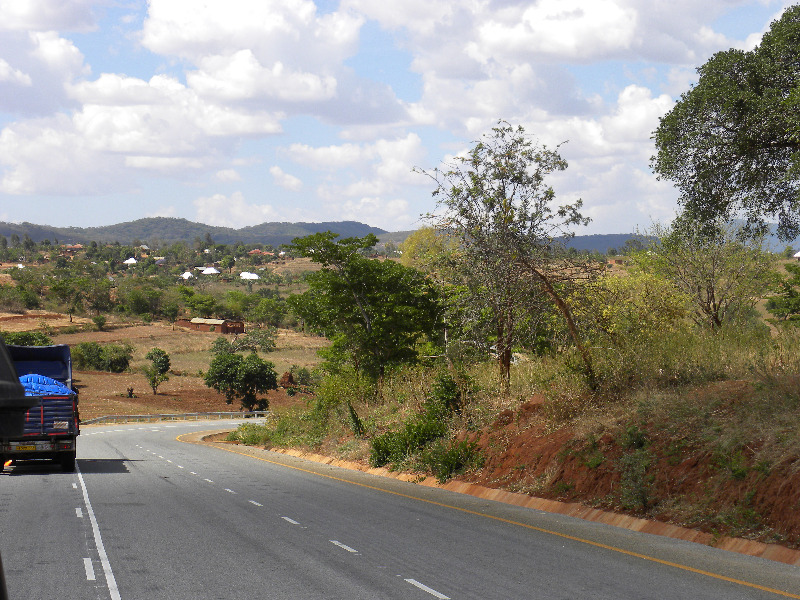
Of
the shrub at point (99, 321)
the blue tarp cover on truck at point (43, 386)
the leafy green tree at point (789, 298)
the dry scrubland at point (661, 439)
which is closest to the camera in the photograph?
the dry scrubland at point (661, 439)

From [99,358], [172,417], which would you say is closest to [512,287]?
[172,417]

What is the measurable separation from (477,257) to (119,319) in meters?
121

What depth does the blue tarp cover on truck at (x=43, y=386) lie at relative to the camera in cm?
2352

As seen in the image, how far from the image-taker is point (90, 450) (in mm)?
36000

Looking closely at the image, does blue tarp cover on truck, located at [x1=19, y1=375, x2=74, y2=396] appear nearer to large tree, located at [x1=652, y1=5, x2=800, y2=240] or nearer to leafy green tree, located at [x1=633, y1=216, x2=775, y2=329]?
large tree, located at [x1=652, y1=5, x2=800, y2=240]

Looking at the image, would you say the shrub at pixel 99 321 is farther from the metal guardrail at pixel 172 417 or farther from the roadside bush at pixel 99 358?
the metal guardrail at pixel 172 417

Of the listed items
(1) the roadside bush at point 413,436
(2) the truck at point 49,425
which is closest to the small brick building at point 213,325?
(2) the truck at point 49,425

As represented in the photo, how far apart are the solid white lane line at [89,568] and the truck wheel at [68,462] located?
49.2 feet

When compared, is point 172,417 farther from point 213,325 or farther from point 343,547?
point 343,547

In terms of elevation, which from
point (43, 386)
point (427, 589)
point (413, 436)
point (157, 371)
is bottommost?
point (157, 371)

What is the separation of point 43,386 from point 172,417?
164 feet

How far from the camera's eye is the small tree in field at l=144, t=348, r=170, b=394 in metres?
84.9

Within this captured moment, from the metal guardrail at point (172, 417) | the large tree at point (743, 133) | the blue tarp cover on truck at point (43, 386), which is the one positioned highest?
the large tree at point (743, 133)

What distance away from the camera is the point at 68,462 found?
25.0 metres
